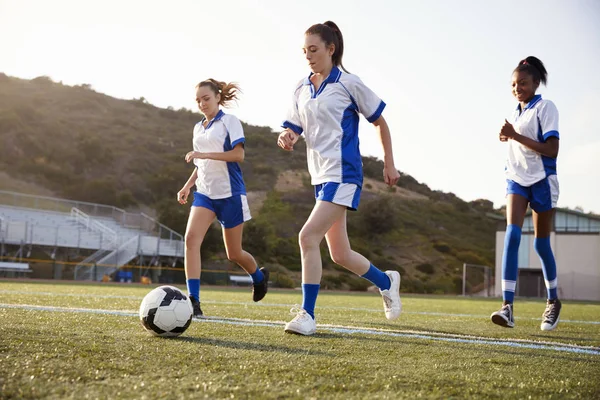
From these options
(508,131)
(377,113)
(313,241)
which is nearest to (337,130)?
(377,113)

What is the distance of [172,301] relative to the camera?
424 cm

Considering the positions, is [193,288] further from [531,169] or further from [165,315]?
[531,169]

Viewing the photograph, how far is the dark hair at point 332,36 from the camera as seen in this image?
4.84 meters

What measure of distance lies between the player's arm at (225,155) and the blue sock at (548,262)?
285 centimetres

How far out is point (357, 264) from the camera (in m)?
5.15

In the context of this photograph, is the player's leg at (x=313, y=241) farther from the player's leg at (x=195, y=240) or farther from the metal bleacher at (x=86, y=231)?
the metal bleacher at (x=86, y=231)

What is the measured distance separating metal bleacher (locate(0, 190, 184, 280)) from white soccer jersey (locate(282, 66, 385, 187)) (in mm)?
24379

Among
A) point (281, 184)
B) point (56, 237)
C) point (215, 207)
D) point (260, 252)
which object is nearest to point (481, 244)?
point (281, 184)

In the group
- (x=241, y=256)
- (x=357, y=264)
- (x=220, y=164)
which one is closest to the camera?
(x=357, y=264)

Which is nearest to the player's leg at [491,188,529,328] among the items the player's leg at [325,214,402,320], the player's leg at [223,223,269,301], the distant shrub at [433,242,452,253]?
the player's leg at [325,214,402,320]

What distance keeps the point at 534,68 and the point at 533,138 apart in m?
0.63

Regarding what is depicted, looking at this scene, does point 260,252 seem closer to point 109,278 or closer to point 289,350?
point 109,278

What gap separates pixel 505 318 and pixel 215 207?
111 inches

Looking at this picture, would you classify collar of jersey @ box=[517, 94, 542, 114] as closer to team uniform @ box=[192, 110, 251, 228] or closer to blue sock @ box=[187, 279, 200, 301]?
team uniform @ box=[192, 110, 251, 228]
